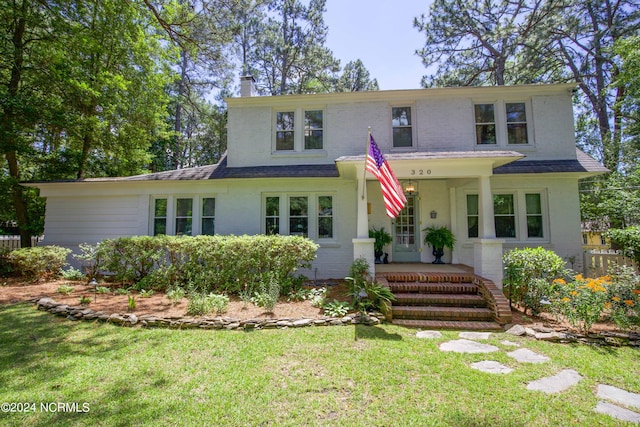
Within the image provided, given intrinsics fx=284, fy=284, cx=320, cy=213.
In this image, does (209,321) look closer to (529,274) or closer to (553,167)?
(529,274)

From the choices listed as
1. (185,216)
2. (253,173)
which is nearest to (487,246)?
(253,173)

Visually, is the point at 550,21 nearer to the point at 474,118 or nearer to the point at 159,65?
the point at 474,118

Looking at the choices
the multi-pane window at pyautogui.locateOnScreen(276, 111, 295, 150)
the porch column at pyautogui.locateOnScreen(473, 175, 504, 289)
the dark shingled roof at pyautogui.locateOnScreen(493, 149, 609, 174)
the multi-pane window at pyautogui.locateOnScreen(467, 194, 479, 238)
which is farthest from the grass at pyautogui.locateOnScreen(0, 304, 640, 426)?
the multi-pane window at pyautogui.locateOnScreen(276, 111, 295, 150)

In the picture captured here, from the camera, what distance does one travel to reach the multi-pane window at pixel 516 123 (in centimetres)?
938

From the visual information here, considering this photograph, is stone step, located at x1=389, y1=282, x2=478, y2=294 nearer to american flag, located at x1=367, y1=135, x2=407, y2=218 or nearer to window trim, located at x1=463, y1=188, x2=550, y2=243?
american flag, located at x1=367, y1=135, x2=407, y2=218

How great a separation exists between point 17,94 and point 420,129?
44.4ft

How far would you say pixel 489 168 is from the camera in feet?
22.2

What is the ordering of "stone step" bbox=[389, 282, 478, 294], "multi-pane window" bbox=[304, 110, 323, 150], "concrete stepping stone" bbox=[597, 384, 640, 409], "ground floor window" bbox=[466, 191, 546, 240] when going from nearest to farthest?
"concrete stepping stone" bbox=[597, 384, 640, 409] < "stone step" bbox=[389, 282, 478, 294] < "ground floor window" bbox=[466, 191, 546, 240] < "multi-pane window" bbox=[304, 110, 323, 150]

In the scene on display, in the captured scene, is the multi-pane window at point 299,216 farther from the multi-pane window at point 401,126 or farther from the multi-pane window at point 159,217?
the multi-pane window at point 159,217

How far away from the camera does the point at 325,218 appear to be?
9445mm

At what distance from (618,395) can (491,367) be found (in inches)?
48.8

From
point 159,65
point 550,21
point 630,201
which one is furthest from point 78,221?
point 550,21

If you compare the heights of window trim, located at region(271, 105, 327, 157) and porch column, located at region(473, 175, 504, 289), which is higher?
window trim, located at region(271, 105, 327, 157)

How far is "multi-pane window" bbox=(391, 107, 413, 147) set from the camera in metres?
9.70
